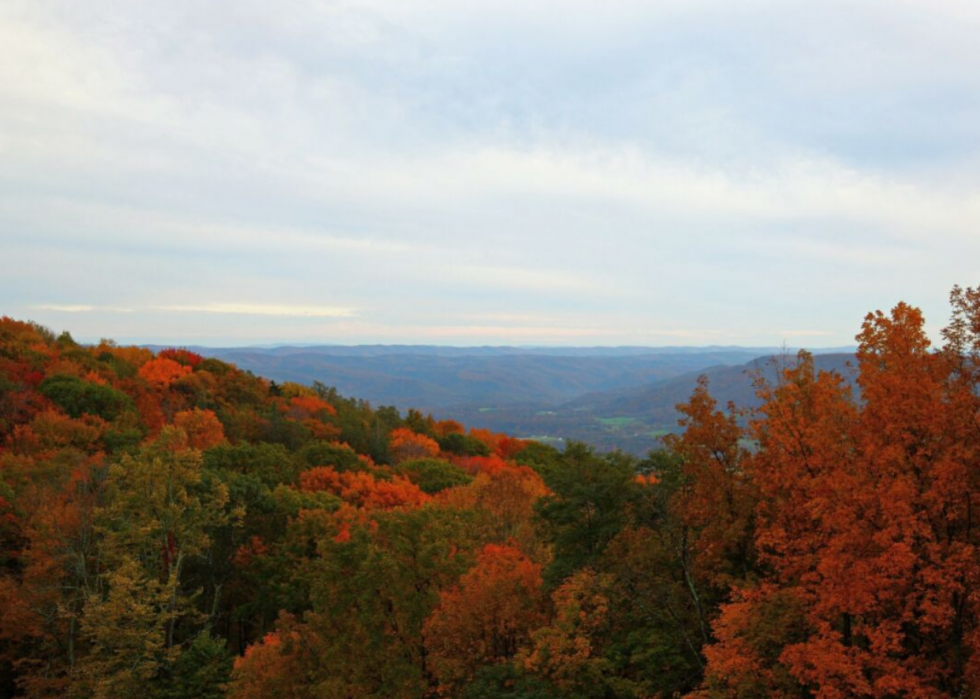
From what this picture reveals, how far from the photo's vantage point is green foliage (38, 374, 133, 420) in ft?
228

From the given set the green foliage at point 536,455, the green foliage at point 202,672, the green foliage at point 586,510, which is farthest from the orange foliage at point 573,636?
the green foliage at point 536,455

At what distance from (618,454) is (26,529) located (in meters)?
32.6

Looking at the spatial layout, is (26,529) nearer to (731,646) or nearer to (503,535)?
(503,535)

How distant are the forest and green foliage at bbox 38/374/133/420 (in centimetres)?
2164

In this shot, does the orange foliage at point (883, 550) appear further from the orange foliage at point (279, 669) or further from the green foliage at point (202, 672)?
the green foliage at point (202, 672)

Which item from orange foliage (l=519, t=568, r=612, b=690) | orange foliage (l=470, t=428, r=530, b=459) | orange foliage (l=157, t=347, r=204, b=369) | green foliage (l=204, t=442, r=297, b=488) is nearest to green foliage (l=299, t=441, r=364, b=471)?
green foliage (l=204, t=442, r=297, b=488)

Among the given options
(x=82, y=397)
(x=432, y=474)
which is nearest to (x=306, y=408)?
(x=82, y=397)

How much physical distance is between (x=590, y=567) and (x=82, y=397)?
65137 mm

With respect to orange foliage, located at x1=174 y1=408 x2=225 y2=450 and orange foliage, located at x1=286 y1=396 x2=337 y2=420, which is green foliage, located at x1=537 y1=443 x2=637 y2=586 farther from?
orange foliage, located at x1=286 y1=396 x2=337 y2=420

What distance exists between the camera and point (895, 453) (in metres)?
16.2

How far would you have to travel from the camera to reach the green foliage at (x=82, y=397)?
6938 centimetres

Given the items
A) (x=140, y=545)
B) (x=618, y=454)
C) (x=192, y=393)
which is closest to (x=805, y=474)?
(x=618, y=454)

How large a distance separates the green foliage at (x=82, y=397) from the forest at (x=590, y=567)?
71.0 ft

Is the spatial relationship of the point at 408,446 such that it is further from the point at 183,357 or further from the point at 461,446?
the point at 183,357
